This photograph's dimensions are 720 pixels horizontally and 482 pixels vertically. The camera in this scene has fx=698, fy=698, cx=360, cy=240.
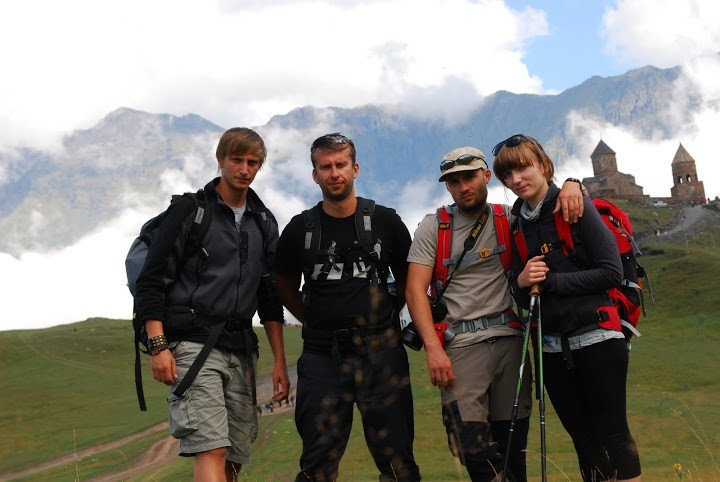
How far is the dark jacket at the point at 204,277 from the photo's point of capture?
588cm

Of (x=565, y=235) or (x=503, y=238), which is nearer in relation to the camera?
(x=565, y=235)

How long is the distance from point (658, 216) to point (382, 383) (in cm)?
12949

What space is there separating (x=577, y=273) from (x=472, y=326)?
1072 millimetres

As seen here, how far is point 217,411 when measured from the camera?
582 cm

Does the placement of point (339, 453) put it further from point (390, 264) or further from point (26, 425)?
point (26, 425)

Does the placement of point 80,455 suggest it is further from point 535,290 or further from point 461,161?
point 535,290

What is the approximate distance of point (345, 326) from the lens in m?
6.23

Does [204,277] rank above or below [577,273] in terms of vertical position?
above

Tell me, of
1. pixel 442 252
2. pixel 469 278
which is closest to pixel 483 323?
pixel 469 278

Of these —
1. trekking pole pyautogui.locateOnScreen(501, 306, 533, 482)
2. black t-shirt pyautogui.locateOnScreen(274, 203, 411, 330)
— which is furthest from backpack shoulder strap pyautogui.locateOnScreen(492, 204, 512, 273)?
black t-shirt pyautogui.locateOnScreen(274, 203, 411, 330)

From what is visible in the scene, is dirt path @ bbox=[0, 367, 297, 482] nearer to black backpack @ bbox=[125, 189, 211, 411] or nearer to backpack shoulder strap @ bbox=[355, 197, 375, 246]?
black backpack @ bbox=[125, 189, 211, 411]

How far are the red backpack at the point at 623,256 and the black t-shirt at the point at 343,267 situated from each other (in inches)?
48.6

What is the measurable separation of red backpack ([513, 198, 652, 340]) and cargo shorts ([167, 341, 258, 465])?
2726 millimetres

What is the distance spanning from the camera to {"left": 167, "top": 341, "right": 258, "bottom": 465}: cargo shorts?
18.6 feet
